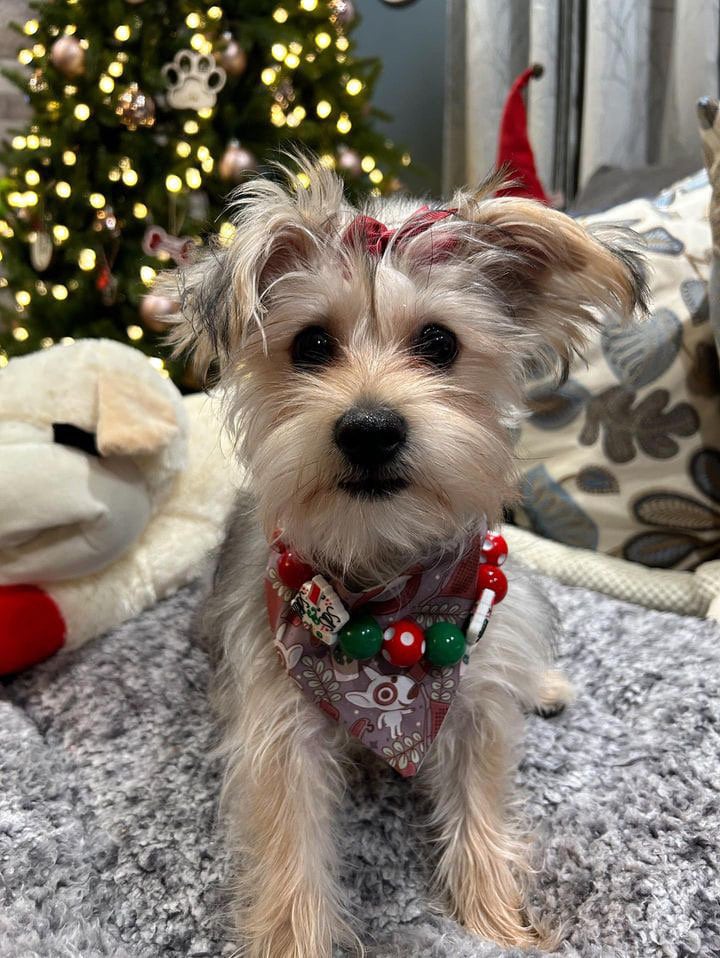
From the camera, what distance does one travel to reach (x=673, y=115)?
2371 mm

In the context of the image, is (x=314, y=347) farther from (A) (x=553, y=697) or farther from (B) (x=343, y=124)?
(B) (x=343, y=124)

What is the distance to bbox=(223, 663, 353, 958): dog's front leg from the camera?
861 millimetres

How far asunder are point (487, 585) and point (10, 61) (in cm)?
338

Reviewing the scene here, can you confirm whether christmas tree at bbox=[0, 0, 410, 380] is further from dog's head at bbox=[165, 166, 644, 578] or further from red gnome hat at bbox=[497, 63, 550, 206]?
dog's head at bbox=[165, 166, 644, 578]

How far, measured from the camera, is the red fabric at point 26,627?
1216mm

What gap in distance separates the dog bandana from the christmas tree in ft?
4.69

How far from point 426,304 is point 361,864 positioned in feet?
2.39

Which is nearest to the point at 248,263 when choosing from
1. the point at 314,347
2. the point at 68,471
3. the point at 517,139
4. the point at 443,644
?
the point at 314,347

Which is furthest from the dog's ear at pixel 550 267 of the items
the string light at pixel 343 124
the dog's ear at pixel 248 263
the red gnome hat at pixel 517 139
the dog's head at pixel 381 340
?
the string light at pixel 343 124

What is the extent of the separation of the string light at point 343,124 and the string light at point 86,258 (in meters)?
0.89

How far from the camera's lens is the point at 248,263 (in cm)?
76

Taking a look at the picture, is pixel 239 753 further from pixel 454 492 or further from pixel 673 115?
pixel 673 115

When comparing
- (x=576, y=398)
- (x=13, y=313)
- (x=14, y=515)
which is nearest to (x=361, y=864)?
(x=14, y=515)

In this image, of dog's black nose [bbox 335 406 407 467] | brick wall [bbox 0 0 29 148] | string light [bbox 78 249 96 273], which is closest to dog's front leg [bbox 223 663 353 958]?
dog's black nose [bbox 335 406 407 467]
